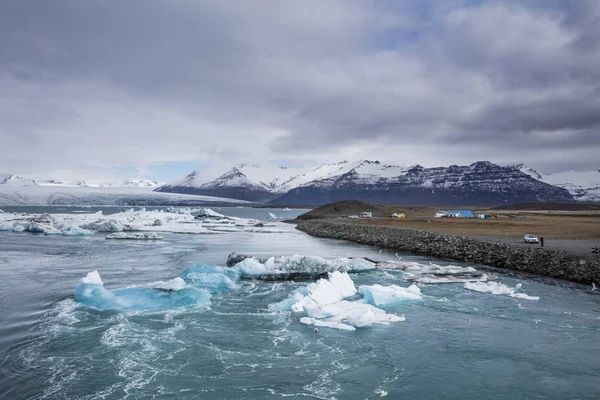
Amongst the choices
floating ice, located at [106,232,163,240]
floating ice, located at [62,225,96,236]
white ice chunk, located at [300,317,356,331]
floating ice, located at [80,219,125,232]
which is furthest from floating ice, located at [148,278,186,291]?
floating ice, located at [80,219,125,232]

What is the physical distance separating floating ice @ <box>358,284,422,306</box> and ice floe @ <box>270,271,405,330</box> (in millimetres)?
362

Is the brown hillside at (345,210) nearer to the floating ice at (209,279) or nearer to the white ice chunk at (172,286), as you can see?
the floating ice at (209,279)

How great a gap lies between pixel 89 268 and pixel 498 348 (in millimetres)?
18689

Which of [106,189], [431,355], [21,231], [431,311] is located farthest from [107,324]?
[106,189]

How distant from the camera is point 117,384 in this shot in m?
8.11

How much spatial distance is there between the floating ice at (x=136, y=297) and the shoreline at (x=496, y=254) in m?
16.3

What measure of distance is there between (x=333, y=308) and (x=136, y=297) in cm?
635

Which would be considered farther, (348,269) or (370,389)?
(348,269)

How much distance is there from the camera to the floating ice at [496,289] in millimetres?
15553

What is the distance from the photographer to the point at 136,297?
13.7 metres

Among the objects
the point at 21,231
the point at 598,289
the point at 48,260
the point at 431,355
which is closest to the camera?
the point at 431,355

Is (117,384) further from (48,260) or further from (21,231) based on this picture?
(21,231)

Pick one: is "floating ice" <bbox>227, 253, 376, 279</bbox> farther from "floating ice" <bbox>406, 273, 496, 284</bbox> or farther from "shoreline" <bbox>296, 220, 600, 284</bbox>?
"shoreline" <bbox>296, 220, 600, 284</bbox>

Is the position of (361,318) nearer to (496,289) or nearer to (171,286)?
(171,286)
